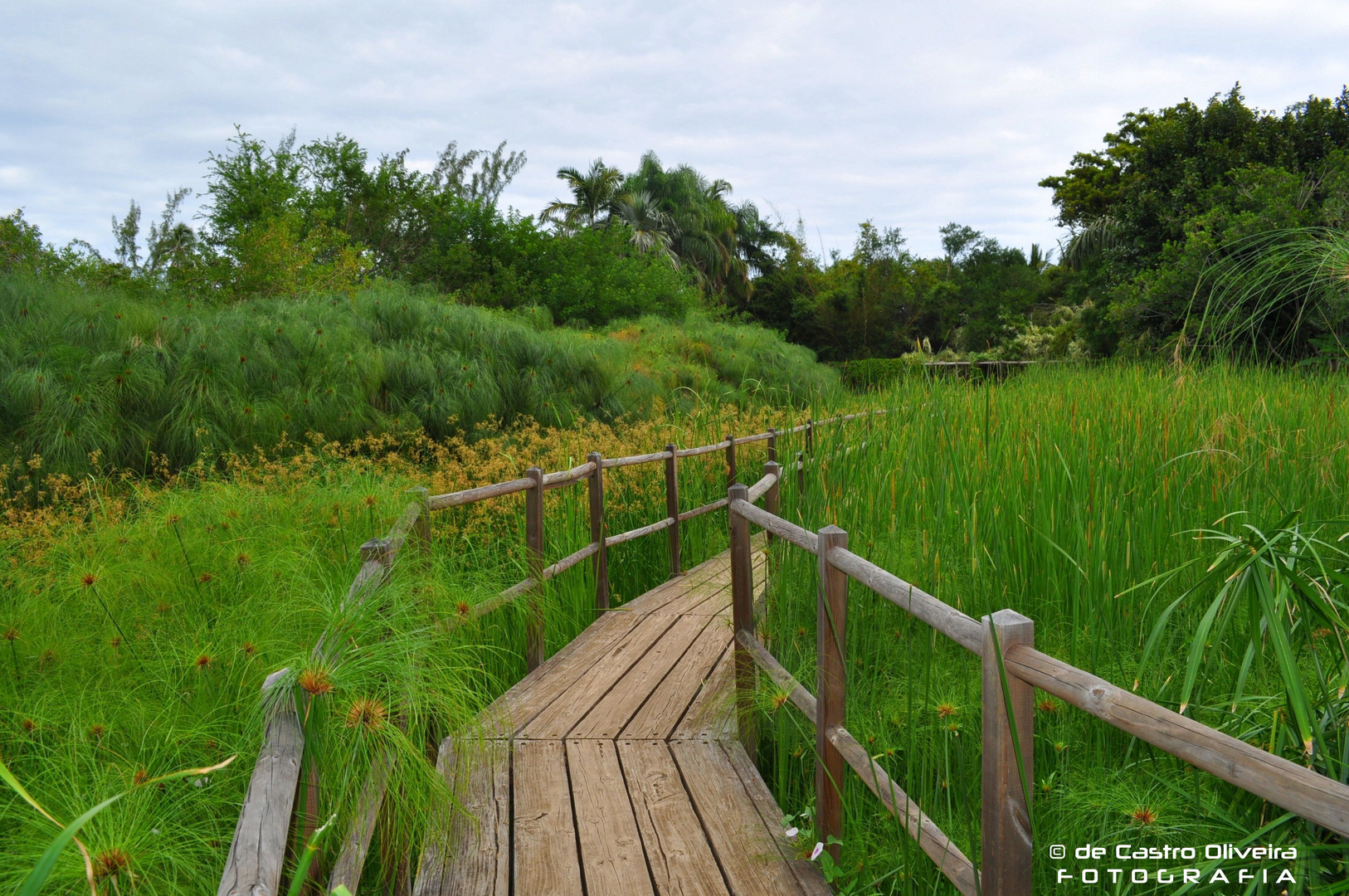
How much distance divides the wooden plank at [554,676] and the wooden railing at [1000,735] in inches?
44.0

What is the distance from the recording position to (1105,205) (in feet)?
71.1

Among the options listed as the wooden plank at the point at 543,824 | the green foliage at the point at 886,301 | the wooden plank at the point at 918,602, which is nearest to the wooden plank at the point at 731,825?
the wooden plank at the point at 543,824

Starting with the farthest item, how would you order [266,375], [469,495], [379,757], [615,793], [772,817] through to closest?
[266,375]
[469,495]
[615,793]
[772,817]
[379,757]

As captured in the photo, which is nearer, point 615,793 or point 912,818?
point 912,818

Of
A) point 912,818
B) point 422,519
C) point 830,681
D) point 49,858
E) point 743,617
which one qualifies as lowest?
point 912,818

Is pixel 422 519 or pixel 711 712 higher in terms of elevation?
pixel 422 519

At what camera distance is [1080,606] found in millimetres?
2748

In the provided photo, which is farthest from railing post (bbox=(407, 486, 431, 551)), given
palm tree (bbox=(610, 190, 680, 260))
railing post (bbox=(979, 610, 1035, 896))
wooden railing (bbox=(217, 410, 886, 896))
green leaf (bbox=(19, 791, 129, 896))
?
palm tree (bbox=(610, 190, 680, 260))

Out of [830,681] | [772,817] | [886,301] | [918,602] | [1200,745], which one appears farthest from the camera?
[886,301]

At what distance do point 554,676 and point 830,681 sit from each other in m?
1.82

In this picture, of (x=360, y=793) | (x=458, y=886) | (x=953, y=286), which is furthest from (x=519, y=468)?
(x=953, y=286)

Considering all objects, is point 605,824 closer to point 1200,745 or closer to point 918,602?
point 918,602

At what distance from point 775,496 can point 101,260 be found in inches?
688

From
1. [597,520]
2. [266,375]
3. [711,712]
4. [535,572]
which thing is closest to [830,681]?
[711,712]
